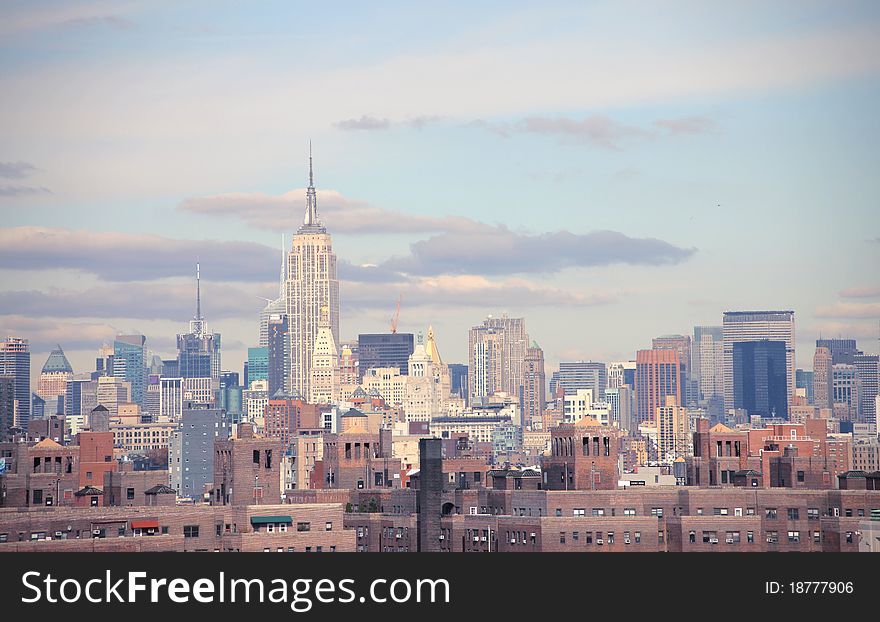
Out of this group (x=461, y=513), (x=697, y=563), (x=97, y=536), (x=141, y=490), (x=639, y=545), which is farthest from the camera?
(x=141, y=490)

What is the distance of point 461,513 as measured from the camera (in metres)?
131

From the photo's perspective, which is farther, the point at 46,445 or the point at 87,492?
the point at 46,445

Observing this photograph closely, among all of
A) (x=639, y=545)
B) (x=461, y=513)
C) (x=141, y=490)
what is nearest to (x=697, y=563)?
(x=639, y=545)

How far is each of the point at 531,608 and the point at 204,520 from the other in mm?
40010

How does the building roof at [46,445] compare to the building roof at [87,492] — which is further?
the building roof at [46,445]

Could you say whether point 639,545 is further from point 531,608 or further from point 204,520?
point 531,608

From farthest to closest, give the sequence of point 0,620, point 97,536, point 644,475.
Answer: point 644,475, point 97,536, point 0,620

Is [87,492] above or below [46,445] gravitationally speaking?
below

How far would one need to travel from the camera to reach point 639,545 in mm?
115438

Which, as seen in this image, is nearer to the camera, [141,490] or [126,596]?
[126,596]

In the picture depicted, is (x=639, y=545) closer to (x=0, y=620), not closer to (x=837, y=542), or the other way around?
(x=837, y=542)

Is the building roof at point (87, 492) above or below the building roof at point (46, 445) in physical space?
below

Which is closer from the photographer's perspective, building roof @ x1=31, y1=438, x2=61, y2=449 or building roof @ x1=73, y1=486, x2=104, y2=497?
building roof @ x1=73, y1=486, x2=104, y2=497

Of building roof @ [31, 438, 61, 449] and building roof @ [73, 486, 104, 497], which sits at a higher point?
building roof @ [31, 438, 61, 449]
